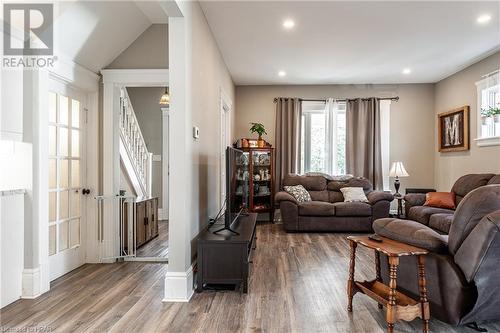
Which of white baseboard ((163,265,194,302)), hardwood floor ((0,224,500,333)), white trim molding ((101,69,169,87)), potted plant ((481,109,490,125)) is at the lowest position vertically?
hardwood floor ((0,224,500,333))

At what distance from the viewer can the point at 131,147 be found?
4723 millimetres

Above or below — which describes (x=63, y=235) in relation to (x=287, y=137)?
below

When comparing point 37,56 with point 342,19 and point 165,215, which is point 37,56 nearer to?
point 342,19

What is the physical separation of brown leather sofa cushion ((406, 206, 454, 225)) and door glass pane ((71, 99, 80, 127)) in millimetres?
4855

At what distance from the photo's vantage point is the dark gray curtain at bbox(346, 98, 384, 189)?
6.62m

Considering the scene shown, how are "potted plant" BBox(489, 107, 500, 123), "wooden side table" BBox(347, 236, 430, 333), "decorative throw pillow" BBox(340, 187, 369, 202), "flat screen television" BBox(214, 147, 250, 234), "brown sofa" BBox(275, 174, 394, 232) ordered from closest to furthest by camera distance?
"wooden side table" BBox(347, 236, 430, 333), "flat screen television" BBox(214, 147, 250, 234), "potted plant" BBox(489, 107, 500, 123), "brown sofa" BBox(275, 174, 394, 232), "decorative throw pillow" BBox(340, 187, 369, 202)

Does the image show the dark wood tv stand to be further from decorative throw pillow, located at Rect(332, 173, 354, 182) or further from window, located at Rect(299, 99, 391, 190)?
window, located at Rect(299, 99, 391, 190)

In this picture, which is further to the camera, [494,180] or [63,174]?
[494,180]

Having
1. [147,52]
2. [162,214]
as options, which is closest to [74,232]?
[147,52]

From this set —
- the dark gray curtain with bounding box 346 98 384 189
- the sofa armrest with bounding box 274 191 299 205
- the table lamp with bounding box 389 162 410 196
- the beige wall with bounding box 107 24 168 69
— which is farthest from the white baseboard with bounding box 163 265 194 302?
the dark gray curtain with bounding box 346 98 384 189

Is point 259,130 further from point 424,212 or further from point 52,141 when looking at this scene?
point 52,141

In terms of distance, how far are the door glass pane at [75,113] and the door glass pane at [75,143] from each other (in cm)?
9

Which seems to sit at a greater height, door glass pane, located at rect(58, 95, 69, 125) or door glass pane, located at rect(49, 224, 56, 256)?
door glass pane, located at rect(58, 95, 69, 125)

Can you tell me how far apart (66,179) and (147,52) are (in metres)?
1.70
